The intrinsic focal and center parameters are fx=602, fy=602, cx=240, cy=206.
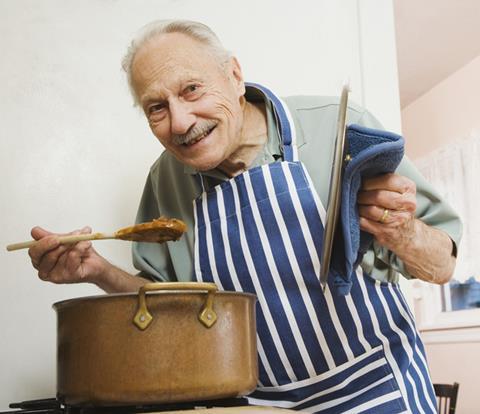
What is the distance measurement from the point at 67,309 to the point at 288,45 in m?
1.07

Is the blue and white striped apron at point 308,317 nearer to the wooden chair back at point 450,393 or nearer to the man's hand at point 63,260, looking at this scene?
the man's hand at point 63,260

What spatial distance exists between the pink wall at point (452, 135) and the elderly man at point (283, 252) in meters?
2.79

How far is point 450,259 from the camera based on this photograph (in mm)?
1045

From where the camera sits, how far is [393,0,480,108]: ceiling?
10.7 ft

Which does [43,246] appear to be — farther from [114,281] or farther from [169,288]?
[169,288]

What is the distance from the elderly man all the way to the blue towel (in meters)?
0.14

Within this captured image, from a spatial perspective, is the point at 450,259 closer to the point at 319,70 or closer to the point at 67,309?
the point at 67,309

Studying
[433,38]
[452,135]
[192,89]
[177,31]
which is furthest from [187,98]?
[452,135]

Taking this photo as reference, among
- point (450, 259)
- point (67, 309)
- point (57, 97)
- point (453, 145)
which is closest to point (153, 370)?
point (67, 309)

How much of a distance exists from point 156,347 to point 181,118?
432mm

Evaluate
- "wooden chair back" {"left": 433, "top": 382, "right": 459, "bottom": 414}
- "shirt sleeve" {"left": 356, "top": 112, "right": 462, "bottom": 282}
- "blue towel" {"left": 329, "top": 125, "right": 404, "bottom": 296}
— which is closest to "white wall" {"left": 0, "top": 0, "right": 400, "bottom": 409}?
"shirt sleeve" {"left": 356, "top": 112, "right": 462, "bottom": 282}

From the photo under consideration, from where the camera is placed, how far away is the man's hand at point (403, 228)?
0.88 m

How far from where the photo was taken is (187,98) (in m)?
Answer: 1.07

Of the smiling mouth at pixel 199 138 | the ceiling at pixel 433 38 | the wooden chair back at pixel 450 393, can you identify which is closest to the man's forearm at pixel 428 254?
the smiling mouth at pixel 199 138
